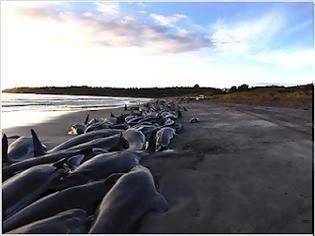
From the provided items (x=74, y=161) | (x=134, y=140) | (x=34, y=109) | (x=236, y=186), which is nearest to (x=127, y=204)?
(x=236, y=186)

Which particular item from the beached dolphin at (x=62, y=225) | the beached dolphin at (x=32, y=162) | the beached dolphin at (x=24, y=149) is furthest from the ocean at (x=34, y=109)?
the beached dolphin at (x=62, y=225)

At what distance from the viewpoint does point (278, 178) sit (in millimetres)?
4398

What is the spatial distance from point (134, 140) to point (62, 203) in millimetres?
3537

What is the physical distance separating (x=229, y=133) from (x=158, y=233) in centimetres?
613

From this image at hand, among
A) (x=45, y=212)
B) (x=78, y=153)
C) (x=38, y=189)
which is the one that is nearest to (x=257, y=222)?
(x=45, y=212)

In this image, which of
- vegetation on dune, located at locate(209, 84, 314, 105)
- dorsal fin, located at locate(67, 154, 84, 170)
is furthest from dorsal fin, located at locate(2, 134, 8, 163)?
vegetation on dune, located at locate(209, 84, 314, 105)

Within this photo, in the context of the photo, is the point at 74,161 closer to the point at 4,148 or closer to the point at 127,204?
the point at 4,148

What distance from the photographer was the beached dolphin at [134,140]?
6521 millimetres

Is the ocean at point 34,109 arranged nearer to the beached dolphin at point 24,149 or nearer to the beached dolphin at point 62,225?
the beached dolphin at point 24,149

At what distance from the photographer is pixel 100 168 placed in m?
4.54

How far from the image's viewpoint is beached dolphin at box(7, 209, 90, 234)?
2.82 metres

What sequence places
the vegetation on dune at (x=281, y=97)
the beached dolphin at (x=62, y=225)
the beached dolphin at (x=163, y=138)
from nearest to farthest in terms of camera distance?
the beached dolphin at (x=62, y=225) < the beached dolphin at (x=163, y=138) < the vegetation on dune at (x=281, y=97)

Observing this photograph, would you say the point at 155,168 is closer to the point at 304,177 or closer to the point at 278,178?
the point at 278,178

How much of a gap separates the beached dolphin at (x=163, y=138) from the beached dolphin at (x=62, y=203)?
293cm
